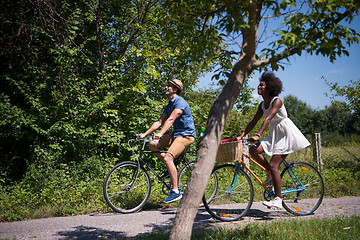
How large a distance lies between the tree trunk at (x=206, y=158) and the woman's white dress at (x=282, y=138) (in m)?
1.65

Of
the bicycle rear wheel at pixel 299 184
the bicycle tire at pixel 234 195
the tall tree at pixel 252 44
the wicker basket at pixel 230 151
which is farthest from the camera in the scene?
the bicycle rear wheel at pixel 299 184

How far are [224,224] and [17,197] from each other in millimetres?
4184

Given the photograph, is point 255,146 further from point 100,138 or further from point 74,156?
point 74,156

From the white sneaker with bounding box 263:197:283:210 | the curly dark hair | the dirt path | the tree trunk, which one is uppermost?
the curly dark hair

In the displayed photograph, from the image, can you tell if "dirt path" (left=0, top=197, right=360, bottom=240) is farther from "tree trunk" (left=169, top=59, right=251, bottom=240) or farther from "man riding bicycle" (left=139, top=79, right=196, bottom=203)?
"tree trunk" (left=169, top=59, right=251, bottom=240)

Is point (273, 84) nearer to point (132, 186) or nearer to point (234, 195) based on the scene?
point (234, 195)

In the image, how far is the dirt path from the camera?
12.9ft

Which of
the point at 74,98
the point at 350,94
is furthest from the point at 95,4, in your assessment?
the point at 350,94

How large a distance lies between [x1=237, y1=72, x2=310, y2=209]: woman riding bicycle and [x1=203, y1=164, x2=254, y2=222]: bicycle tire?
355 mm

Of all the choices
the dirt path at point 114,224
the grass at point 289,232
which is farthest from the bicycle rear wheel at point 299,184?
the grass at point 289,232

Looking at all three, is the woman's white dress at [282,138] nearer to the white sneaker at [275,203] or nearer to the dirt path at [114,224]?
the white sneaker at [275,203]

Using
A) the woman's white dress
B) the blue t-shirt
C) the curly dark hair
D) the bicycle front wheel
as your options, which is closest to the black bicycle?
the bicycle front wheel

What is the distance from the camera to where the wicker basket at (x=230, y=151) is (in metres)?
4.14

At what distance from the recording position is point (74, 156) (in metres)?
7.39
